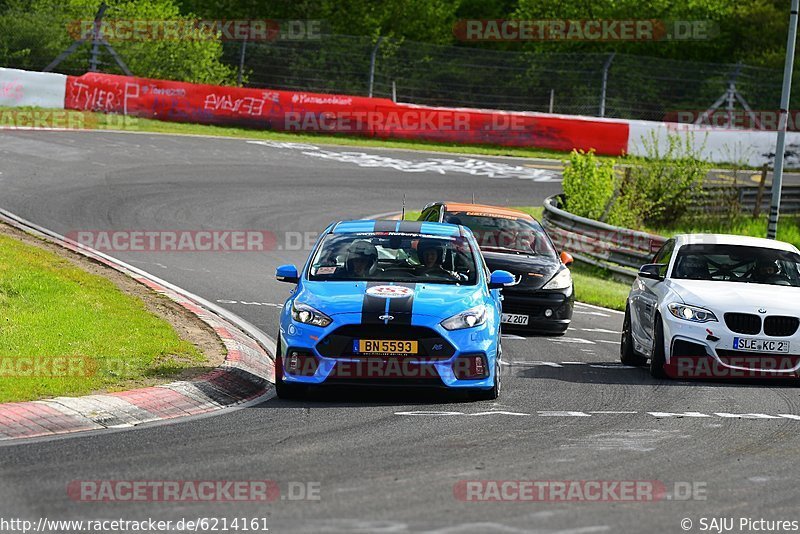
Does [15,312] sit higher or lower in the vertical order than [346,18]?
lower

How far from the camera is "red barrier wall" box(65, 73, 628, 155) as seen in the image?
36.8 m

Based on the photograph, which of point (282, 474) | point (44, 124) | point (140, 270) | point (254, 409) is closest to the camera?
point (282, 474)

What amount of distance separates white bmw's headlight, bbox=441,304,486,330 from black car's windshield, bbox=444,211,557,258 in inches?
248

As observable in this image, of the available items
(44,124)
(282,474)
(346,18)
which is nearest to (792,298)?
(282,474)

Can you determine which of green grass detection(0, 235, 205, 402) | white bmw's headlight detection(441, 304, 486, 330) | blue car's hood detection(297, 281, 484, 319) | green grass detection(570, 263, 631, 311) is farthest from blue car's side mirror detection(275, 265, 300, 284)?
green grass detection(570, 263, 631, 311)

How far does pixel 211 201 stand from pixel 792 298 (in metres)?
15.7

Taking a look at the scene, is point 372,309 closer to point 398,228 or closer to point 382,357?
point 382,357

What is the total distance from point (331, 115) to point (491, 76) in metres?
6.06

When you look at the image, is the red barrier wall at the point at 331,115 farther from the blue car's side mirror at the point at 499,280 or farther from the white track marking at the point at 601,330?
the blue car's side mirror at the point at 499,280

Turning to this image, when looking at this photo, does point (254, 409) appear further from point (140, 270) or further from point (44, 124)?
point (44, 124)

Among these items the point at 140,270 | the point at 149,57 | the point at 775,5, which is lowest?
the point at 140,270

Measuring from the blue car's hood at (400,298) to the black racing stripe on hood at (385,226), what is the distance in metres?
1.09

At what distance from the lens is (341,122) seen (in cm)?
3969

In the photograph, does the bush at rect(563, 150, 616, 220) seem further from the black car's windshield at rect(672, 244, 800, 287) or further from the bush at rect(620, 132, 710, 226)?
the black car's windshield at rect(672, 244, 800, 287)
